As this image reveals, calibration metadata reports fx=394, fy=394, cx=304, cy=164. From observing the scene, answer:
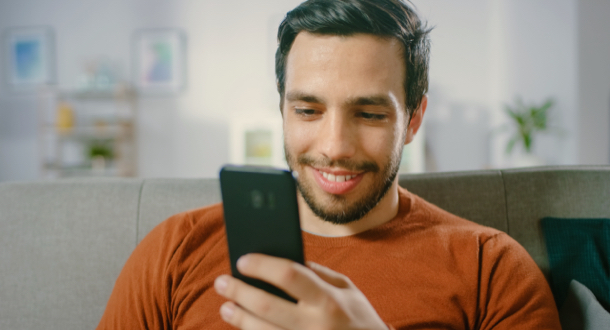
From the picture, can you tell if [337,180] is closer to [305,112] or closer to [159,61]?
[305,112]

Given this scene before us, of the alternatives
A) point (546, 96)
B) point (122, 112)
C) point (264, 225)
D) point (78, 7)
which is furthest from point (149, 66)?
point (264, 225)

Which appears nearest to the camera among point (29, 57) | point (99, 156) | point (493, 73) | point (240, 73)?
point (493, 73)

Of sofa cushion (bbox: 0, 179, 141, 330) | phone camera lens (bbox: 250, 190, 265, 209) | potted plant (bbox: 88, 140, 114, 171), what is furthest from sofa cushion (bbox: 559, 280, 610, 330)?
potted plant (bbox: 88, 140, 114, 171)

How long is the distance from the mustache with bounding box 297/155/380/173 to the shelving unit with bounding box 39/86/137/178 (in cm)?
371

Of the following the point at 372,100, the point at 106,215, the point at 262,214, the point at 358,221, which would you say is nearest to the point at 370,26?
the point at 372,100

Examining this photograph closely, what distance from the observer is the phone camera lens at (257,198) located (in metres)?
0.44

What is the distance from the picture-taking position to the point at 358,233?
808 millimetres

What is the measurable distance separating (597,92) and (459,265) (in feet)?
12.0

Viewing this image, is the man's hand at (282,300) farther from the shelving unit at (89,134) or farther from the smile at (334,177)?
the shelving unit at (89,134)

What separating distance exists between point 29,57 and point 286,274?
16.7 feet

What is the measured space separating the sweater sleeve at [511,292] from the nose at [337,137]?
34cm

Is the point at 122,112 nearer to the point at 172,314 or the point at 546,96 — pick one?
the point at 172,314

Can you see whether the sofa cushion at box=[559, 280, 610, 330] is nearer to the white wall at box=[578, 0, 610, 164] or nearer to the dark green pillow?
the dark green pillow

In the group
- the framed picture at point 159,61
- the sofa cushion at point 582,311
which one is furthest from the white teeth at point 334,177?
the framed picture at point 159,61
